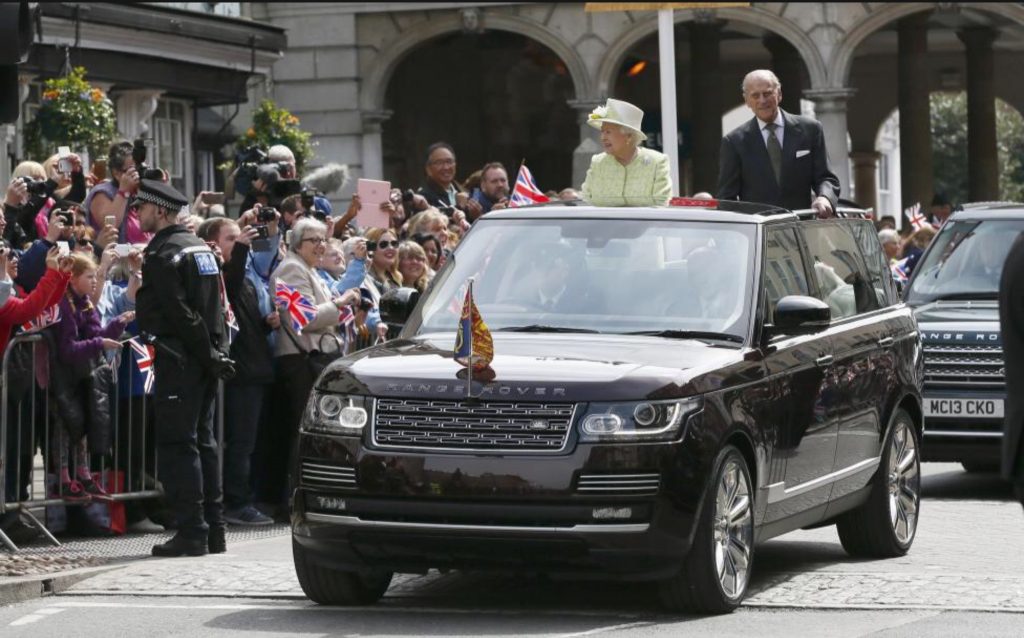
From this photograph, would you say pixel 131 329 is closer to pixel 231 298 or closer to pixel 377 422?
pixel 231 298

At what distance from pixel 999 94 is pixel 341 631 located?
156ft

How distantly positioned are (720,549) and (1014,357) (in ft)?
10.9

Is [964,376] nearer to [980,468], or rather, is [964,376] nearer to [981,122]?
[980,468]

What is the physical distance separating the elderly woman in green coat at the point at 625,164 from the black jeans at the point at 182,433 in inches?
98.4

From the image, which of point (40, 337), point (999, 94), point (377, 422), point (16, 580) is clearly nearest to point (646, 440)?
point (377, 422)

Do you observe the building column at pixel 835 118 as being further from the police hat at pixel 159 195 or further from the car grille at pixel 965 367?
the police hat at pixel 159 195

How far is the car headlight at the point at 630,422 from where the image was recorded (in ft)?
31.7

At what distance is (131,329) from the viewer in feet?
46.0

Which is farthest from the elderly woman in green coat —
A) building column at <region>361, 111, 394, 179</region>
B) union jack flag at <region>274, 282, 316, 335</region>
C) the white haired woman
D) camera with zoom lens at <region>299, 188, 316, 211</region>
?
building column at <region>361, 111, 394, 179</region>

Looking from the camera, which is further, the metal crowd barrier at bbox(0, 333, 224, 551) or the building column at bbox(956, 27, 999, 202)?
the building column at bbox(956, 27, 999, 202)

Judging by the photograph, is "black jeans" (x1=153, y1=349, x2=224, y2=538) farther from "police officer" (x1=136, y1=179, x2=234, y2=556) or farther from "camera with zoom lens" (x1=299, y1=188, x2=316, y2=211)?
"camera with zoom lens" (x1=299, y1=188, x2=316, y2=211)

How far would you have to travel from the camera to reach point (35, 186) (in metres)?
15.0

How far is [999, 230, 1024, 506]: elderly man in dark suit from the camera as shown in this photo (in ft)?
22.7

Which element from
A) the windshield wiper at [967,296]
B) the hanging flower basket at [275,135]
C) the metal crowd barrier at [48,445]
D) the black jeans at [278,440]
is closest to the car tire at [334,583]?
the metal crowd barrier at [48,445]
